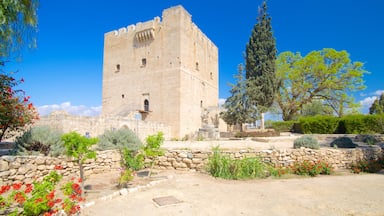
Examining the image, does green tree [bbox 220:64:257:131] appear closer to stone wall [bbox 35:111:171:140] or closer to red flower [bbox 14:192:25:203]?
stone wall [bbox 35:111:171:140]

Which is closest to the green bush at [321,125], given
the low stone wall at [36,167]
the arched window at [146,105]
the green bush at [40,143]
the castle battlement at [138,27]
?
the arched window at [146,105]

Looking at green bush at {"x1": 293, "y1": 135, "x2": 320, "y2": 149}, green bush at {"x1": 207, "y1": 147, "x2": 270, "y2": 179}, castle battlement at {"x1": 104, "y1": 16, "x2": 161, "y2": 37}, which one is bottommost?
green bush at {"x1": 207, "y1": 147, "x2": 270, "y2": 179}

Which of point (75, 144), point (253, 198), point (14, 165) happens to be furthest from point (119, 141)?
point (253, 198)

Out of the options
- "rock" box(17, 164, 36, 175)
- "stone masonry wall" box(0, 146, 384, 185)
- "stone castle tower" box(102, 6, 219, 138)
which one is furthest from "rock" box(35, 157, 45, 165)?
"stone castle tower" box(102, 6, 219, 138)

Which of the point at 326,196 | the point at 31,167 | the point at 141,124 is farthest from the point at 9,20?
the point at 141,124

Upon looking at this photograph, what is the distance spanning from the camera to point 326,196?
470 cm

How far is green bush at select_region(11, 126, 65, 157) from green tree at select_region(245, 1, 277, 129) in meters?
19.3

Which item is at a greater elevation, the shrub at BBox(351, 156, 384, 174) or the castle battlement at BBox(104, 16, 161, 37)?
the castle battlement at BBox(104, 16, 161, 37)

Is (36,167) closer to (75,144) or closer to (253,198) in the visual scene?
(75,144)

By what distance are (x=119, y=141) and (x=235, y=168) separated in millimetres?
4134

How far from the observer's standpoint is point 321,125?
18.7 m

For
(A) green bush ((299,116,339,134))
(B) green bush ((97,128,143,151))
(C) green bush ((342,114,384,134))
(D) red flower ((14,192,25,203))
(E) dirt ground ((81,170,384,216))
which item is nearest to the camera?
(D) red flower ((14,192,25,203))

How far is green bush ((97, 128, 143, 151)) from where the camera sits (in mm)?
7609

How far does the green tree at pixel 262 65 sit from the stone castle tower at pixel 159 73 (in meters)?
6.70
